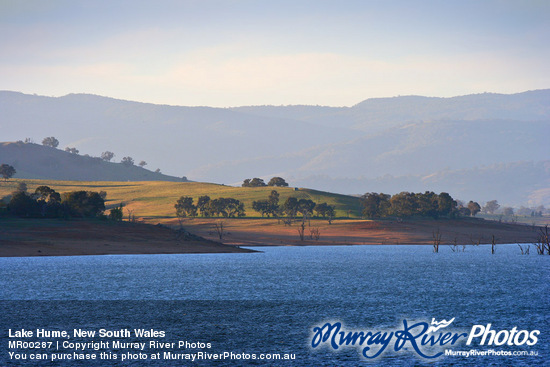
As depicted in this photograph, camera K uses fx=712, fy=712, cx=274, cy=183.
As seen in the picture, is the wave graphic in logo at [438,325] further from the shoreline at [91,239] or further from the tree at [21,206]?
the tree at [21,206]

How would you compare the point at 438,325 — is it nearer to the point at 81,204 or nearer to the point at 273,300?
the point at 273,300

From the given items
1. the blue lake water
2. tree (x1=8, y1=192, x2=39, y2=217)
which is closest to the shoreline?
the blue lake water

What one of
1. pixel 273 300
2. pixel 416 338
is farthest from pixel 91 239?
pixel 416 338

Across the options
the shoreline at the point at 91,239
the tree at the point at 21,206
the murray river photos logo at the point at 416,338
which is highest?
the tree at the point at 21,206

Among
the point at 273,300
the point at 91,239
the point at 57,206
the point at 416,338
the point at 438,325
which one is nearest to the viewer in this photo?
the point at 416,338

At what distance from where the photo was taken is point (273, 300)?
253 ft

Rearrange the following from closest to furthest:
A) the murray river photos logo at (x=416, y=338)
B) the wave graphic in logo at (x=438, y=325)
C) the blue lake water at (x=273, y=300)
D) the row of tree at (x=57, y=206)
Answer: the murray river photos logo at (x=416, y=338), the blue lake water at (x=273, y=300), the wave graphic in logo at (x=438, y=325), the row of tree at (x=57, y=206)

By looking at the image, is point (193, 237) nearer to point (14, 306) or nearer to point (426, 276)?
point (426, 276)

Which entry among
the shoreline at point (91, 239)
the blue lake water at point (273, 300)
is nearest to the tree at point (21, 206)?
the shoreline at point (91, 239)

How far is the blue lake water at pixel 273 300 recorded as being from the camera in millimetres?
52403

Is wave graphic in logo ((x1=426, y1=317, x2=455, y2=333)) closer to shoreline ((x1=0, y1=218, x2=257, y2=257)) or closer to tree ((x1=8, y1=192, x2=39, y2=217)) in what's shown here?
shoreline ((x1=0, y1=218, x2=257, y2=257))

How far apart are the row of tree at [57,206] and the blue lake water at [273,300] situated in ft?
90.5

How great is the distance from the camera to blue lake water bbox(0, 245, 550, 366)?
172ft

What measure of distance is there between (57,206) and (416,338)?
121 meters
